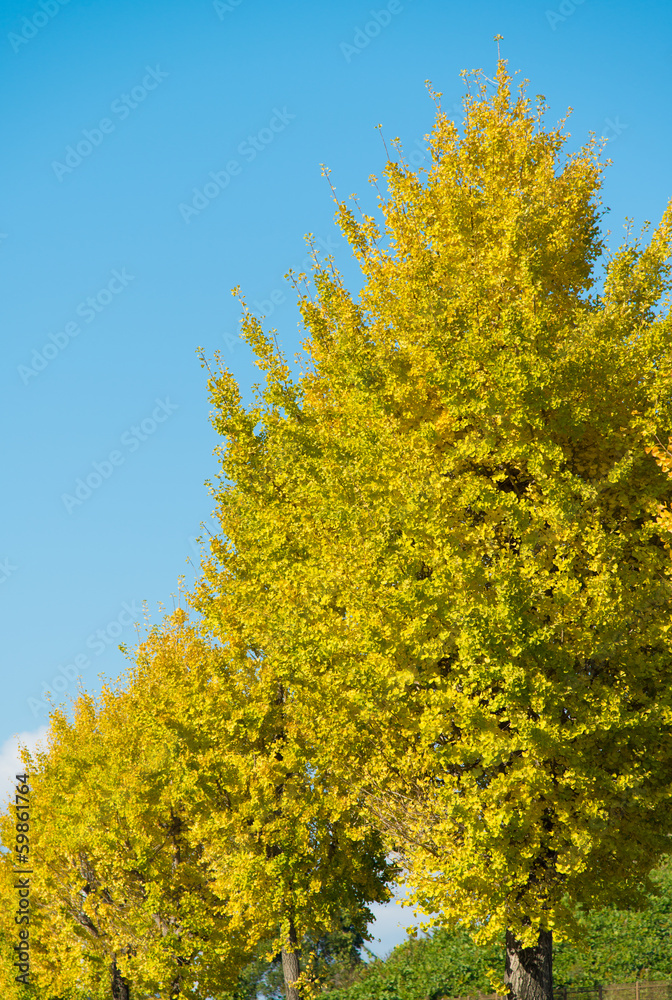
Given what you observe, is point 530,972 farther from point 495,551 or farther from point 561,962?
point 561,962

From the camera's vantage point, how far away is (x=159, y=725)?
1590 centimetres

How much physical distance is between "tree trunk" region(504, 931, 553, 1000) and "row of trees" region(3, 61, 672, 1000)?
25 millimetres

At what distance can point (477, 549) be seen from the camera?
8945mm

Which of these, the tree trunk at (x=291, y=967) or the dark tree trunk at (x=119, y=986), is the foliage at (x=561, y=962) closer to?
the dark tree trunk at (x=119, y=986)

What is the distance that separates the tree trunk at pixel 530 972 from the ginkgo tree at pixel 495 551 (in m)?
0.03

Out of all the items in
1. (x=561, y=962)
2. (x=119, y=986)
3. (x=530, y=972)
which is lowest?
(x=561, y=962)

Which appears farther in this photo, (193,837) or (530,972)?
(193,837)

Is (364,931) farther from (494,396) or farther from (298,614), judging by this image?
(494,396)

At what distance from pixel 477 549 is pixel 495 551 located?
200 millimetres

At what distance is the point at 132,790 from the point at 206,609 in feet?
19.3

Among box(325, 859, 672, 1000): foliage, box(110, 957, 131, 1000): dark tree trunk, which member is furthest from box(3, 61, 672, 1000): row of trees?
box(110, 957, 131, 1000): dark tree trunk

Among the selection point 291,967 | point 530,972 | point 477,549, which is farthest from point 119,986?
point 477,549

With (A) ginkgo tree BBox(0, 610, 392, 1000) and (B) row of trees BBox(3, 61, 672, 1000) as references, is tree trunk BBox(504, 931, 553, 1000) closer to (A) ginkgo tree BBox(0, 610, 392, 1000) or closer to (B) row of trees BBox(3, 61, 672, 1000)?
(B) row of trees BBox(3, 61, 672, 1000)

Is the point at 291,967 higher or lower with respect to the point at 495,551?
lower
